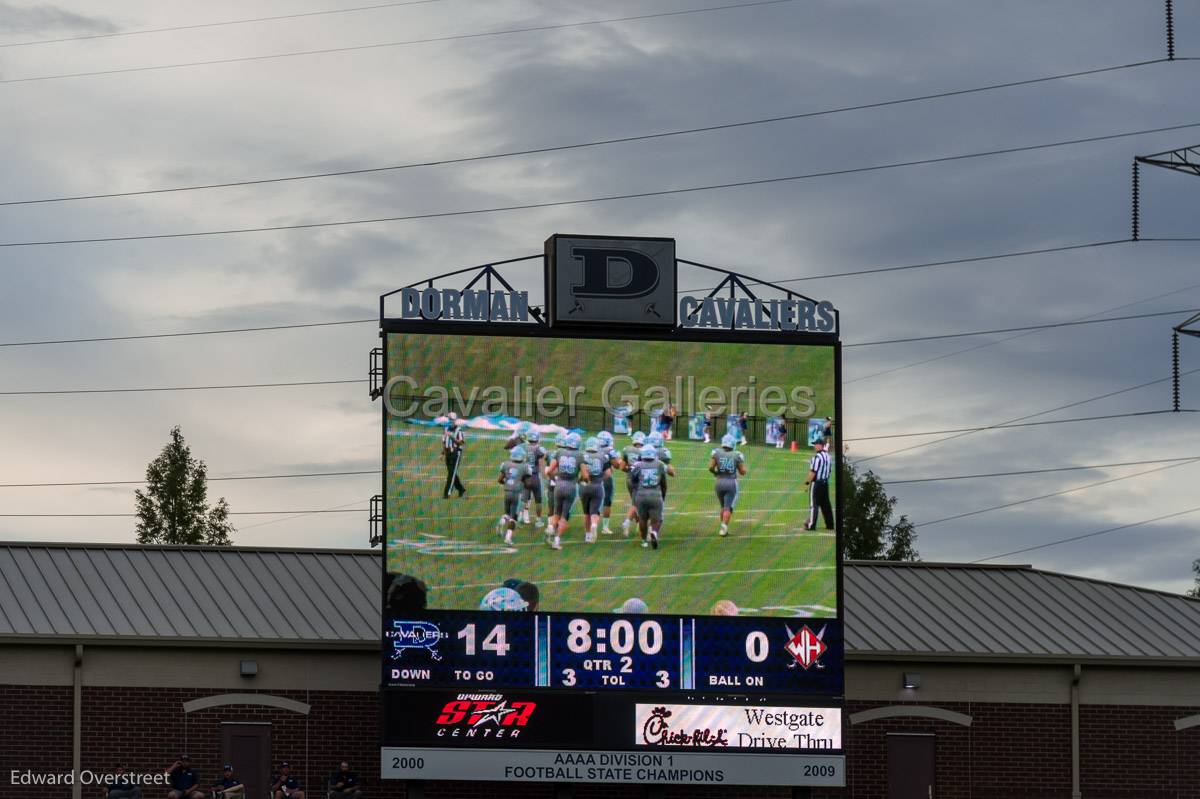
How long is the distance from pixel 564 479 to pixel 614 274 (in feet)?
12.5

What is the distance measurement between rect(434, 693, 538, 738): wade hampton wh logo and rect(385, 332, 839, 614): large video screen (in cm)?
155

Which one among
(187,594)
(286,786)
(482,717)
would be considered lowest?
(286,786)

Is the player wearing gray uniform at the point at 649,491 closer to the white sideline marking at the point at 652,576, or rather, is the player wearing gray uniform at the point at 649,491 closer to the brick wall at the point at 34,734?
the white sideline marking at the point at 652,576

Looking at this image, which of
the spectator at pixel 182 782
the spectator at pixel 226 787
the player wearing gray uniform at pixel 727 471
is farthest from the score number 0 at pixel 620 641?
the spectator at pixel 182 782

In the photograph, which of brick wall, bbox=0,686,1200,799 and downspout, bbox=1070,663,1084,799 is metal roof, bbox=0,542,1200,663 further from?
brick wall, bbox=0,686,1200,799

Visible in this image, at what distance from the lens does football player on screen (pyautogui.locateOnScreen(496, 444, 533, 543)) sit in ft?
102

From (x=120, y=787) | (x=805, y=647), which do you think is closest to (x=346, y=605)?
(x=120, y=787)

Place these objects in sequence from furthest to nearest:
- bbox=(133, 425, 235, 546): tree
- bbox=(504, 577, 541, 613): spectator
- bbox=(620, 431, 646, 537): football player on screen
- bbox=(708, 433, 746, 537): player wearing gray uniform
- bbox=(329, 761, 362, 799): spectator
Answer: bbox=(133, 425, 235, 546): tree → bbox=(329, 761, 362, 799): spectator → bbox=(708, 433, 746, 537): player wearing gray uniform → bbox=(620, 431, 646, 537): football player on screen → bbox=(504, 577, 541, 613): spectator

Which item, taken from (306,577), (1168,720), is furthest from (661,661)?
(1168,720)

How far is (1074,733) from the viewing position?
36719 millimetres
